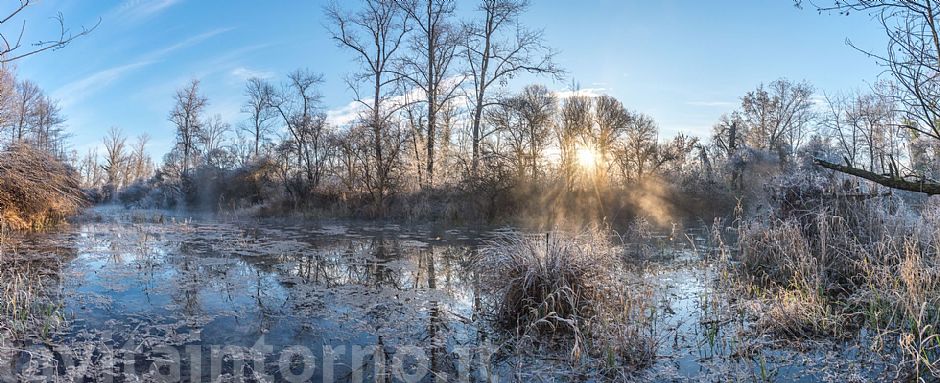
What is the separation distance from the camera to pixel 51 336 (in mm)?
4098

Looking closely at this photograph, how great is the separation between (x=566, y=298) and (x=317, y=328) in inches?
95.6

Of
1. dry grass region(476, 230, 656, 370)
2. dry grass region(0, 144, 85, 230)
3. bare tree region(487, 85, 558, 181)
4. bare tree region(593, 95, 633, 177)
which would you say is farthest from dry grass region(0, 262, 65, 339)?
bare tree region(593, 95, 633, 177)

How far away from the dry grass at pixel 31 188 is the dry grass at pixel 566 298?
12397 mm

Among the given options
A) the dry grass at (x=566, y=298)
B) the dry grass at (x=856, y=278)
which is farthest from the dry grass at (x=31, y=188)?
the dry grass at (x=856, y=278)

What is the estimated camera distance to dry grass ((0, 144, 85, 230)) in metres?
11.3

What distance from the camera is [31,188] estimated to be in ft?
39.2

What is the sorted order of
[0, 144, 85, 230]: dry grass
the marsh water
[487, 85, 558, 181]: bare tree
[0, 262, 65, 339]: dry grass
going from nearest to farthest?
the marsh water
[0, 262, 65, 339]: dry grass
[0, 144, 85, 230]: dry grass
[487, 85, 558, 181]: bare tree

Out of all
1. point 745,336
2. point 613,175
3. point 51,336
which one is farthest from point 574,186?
point 51,336

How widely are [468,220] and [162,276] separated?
11.3m

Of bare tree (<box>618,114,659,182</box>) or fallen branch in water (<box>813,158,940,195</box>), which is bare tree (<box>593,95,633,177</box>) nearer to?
bare tree (<box>618,114,659,182</box>)

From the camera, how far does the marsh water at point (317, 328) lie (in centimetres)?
351

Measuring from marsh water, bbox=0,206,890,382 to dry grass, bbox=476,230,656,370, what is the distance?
0.81 ft

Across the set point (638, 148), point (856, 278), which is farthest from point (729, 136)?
point (856, 278)

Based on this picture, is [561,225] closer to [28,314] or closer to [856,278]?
[856,278]
